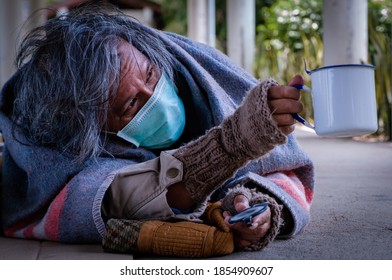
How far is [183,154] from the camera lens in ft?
5.75

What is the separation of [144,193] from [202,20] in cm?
1330

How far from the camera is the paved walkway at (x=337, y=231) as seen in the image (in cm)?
175

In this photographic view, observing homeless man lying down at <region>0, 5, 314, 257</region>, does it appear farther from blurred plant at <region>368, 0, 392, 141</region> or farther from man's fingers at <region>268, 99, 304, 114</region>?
blurred plant at <region>368, 0, 392, 141</region>

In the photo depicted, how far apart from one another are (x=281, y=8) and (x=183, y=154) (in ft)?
35.2

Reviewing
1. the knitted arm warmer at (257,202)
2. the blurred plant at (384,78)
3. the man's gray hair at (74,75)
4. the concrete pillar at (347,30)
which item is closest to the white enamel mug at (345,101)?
the knitted arm warmer at (257,202)

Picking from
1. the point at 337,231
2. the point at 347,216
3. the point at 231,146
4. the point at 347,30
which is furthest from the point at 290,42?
the point at 231,146

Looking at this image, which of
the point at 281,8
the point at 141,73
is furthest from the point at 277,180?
the point at 281,8

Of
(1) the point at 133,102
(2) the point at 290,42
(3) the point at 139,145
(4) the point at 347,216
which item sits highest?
(1) the point at 133,102

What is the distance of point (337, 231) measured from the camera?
2.05 m

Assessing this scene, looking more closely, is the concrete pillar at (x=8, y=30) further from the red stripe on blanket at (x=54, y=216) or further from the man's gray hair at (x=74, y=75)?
the red stripe on blanket at (x=54, y=216)

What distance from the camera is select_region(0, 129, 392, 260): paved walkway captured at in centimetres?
175

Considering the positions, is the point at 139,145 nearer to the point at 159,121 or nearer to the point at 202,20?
the point at 159,121

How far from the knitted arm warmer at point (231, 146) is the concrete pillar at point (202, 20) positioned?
1305 cm

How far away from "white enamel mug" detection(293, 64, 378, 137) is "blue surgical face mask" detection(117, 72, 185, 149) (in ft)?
1.82
